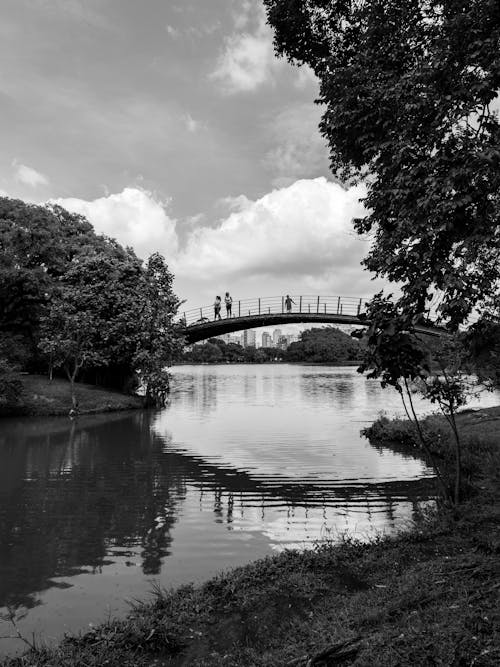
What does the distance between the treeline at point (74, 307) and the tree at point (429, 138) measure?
3010 centimetres

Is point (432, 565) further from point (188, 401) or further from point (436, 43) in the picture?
point (188, 401)

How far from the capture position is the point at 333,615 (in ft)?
20.5

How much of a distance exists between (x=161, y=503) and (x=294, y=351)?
535ft

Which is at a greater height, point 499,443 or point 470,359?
point 470,359

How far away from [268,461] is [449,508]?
32.7 ft

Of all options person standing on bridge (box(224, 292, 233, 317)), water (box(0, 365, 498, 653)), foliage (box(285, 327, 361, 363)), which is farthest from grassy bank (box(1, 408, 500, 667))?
foliage (box(285, 327, 361, 363))

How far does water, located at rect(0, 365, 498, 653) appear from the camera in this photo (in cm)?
886

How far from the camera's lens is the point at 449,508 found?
35.2 ft

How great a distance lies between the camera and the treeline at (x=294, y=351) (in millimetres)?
160125

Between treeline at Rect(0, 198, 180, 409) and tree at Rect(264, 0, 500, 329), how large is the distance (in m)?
30.1

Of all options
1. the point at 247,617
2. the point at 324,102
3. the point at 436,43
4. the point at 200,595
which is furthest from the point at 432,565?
the point at 324,102

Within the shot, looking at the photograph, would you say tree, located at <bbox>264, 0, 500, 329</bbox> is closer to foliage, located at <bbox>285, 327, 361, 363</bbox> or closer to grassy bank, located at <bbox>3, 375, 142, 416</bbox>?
grassy bank, located at <bbox>3, 375, 142, 416</bbox>

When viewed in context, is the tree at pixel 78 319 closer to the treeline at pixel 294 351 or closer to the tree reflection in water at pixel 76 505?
the tree reflection in water at pixel 76 505

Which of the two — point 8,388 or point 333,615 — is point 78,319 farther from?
point 333,615
